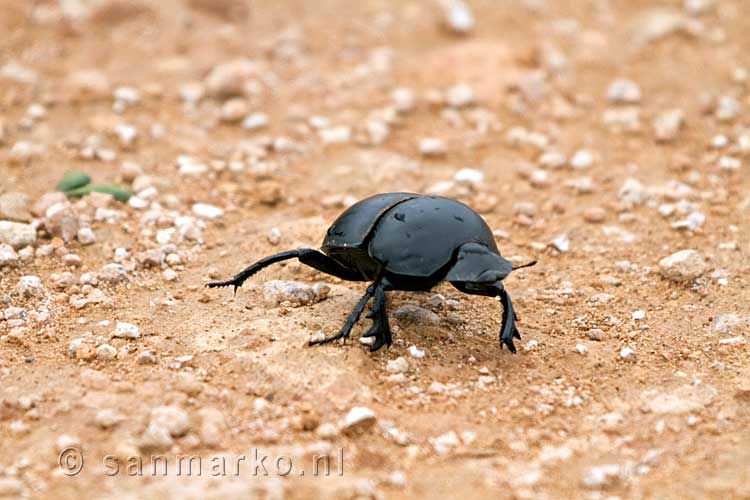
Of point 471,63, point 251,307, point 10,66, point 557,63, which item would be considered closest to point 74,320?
point 251,307

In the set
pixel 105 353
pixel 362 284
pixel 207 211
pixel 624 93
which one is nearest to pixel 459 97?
pixel 624 93

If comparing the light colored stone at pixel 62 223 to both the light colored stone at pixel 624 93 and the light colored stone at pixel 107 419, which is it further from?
the light colored stone at pixel 624 93

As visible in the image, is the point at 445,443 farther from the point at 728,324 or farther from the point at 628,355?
the point at 728,324

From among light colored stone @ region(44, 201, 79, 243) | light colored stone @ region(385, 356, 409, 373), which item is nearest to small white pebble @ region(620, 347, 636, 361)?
light colored stone @ region(385, 356, 409, 373)

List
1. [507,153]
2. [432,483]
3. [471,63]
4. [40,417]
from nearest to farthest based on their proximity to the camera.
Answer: [432,483] < [40,417] < [507,153] < [471,63]

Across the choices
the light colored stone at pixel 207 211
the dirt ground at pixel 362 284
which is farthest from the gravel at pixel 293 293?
the light colored stone at pixel 207 211

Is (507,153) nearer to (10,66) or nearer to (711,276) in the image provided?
(711,276)
